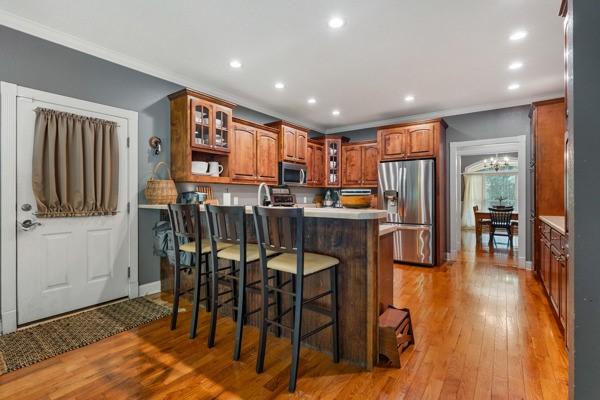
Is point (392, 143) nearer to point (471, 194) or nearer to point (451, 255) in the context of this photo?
point (451, 255)

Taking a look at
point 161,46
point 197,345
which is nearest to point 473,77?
point 161,46

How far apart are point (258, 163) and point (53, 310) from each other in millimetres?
2934

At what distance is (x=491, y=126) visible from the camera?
4848 millimetres

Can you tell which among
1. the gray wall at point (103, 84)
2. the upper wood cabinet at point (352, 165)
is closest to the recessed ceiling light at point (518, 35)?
the upper wood cabinet at point (352, 165)

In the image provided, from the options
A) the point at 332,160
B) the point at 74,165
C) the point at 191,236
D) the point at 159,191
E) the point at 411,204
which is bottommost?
the point at 191,236

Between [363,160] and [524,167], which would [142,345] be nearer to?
[363,160]

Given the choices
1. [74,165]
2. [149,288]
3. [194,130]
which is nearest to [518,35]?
[194,130]

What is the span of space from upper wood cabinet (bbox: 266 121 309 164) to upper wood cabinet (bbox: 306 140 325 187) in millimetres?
252

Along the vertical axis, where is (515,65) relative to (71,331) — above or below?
above

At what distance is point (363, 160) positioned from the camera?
19.4 ft

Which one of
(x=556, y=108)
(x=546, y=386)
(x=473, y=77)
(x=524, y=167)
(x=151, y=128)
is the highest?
(x=473, y=77)

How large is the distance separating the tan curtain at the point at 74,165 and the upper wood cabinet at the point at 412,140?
4.20m

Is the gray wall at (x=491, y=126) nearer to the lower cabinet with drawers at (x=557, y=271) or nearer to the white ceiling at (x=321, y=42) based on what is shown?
the white ceiling at (x=321, y=42)
